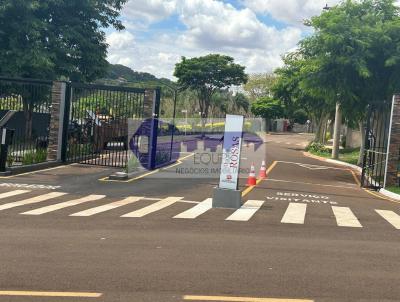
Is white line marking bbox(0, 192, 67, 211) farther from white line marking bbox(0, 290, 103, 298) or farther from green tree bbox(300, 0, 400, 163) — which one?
green tree bbox(300, 0, 400, 163)

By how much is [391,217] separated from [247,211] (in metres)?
3.69

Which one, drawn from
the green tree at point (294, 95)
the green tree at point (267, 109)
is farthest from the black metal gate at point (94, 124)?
the green tree at point (267, 109)

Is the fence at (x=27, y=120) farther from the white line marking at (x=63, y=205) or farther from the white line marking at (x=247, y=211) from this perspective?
the white line marking at (x=247, y=211)

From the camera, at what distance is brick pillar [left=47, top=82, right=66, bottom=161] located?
20.8 metres

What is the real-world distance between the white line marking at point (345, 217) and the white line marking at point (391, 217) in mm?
792

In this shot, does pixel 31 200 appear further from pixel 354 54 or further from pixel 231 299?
pixel 354 54

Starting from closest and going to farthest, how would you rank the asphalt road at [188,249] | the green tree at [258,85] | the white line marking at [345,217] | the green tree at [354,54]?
the asphalt road at [188,249], the white line marking at [345,217], the green tree at [354,54], the green tree at [258,85]

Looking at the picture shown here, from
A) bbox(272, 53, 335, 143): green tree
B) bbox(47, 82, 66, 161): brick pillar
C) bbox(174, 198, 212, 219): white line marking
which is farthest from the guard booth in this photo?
bbox(272, 53, 335, 143): green tree

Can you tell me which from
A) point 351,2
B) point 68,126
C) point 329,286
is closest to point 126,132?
point 68,126

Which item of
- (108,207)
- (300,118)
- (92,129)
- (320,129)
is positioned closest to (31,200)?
(108,207)

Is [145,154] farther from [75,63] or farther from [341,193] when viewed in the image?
[75,63]

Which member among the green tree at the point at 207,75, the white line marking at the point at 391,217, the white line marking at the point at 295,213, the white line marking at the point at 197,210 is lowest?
the white line marking at the point at 197,210

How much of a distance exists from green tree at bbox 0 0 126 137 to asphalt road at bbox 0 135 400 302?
1286 cm

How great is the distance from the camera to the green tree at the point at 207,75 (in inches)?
2869
